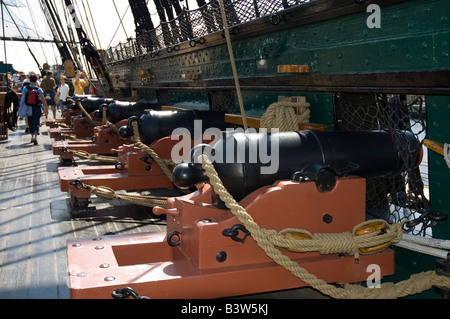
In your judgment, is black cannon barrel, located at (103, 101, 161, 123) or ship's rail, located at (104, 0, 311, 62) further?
black cannon barrel, located at (103, 101, 161, 123)

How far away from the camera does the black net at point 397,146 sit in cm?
297

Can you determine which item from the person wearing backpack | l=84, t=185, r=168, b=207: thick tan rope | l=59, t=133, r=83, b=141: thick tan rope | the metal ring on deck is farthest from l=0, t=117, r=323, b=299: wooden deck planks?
the person wearing backpack

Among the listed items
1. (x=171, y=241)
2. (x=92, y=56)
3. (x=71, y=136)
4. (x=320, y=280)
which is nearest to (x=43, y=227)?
(x=171, y=241)

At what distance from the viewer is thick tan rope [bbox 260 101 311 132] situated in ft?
12.7

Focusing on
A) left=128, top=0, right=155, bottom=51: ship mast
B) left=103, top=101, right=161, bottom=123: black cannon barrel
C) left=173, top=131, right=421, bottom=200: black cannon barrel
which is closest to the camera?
left=173, top=131, right=421, bottom=200: black cannon barrel

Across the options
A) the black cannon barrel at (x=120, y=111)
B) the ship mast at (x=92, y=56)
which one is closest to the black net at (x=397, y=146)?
the black cannon barrel at (x=120, y=111)

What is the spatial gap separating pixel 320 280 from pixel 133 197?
2.55m

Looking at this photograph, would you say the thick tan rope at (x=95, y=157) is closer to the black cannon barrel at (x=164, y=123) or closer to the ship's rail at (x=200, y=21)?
the black cannon barrel at (x=164, y=123)

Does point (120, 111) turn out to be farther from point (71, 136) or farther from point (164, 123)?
point (164, 123)

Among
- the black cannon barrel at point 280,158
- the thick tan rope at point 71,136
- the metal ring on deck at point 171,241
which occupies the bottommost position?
the metal ring on deck at point 171,241

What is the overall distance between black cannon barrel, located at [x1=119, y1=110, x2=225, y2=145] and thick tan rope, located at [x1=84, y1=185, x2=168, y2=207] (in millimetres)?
1096

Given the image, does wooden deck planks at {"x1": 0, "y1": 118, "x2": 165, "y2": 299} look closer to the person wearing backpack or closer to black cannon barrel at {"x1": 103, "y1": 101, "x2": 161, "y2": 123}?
black cannon barrel at {"x1": 103, "y1": 101, "x2": 161, "y2": 123}

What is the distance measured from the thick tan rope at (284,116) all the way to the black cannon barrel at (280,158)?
0.93 m

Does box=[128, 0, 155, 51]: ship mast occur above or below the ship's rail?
above
